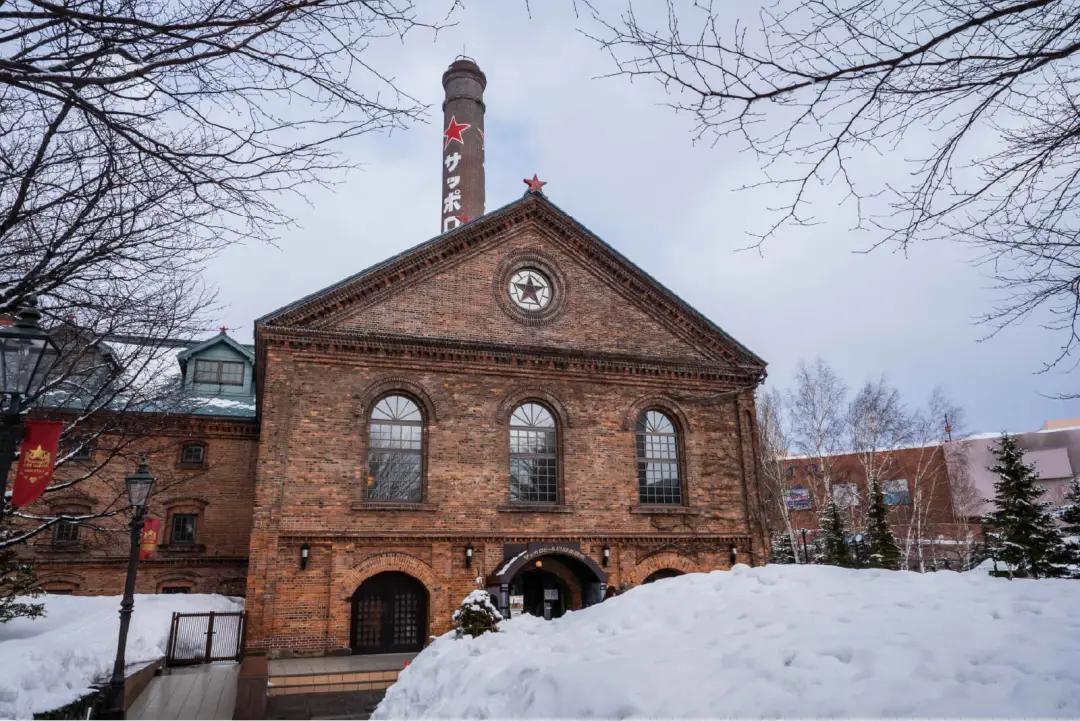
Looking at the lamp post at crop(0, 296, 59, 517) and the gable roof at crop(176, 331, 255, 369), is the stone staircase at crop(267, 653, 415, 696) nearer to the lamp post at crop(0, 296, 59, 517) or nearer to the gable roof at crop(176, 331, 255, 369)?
the lamp post at crop(0, 296, 59, 517)

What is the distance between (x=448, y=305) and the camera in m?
18.3

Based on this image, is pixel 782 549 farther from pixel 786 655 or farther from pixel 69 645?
pixel 786 655

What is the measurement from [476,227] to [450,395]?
15.4 feet

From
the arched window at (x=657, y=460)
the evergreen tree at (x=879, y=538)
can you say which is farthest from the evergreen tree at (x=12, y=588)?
the evergreen tree at (x=879, y=538)

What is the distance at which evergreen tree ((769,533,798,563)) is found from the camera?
31.2m

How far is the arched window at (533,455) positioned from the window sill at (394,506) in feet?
7.15

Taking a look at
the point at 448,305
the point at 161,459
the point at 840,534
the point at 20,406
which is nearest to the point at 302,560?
the point at 448,305

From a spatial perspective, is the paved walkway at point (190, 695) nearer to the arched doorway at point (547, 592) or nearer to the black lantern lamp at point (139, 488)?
the black lantern lamp at point (139, 488)

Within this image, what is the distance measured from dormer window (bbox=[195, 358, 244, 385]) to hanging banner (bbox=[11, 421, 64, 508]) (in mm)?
19449

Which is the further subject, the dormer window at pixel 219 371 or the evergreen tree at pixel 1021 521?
the dormer window at pixel 219 371

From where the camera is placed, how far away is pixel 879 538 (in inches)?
1032

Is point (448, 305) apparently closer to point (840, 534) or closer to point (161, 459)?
point (161, 459)

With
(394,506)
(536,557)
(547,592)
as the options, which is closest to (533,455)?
(536,557)

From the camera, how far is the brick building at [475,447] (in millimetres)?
15883
